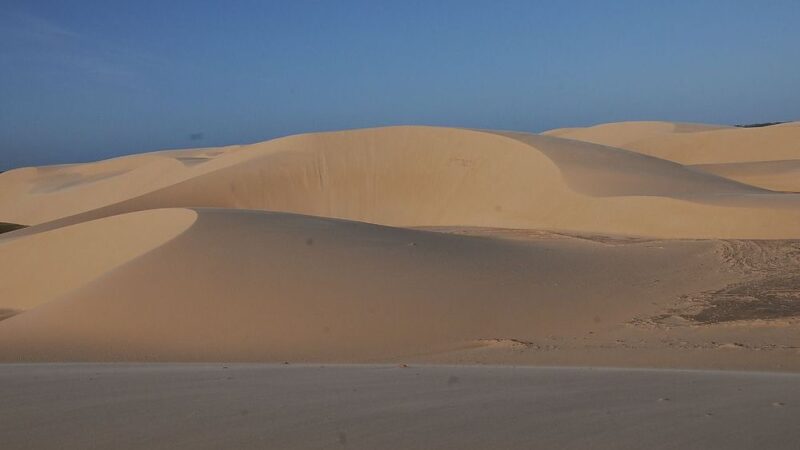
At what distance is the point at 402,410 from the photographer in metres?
4.39

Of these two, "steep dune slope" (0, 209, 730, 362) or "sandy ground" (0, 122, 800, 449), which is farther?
"steep dune slope" (0, 209, 730, 362)

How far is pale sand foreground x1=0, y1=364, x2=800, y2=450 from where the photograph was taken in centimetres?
372

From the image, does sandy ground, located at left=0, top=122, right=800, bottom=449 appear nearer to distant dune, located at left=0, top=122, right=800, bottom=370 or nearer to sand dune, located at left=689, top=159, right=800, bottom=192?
distant dune, located at left=0, top=122, right=800, bottom=370

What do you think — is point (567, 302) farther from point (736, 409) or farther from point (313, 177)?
point (313, 177)

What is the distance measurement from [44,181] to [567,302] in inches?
2418

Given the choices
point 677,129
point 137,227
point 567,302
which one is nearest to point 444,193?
point 137,227

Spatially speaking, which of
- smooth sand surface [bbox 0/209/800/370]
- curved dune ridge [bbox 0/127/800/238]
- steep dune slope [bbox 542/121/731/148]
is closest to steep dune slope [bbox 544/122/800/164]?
steep dune slope [bbox 542/121/731/148]

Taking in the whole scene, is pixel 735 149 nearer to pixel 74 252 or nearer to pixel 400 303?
pixel 74 252

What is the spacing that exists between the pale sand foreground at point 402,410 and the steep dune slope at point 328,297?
315 cm

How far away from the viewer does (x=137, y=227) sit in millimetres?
14820

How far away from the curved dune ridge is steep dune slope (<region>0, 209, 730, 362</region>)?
31.8 ft

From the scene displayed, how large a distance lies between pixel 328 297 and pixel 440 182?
20585mm

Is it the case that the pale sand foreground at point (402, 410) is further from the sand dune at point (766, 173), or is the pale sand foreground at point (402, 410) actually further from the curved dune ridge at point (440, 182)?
the sand dune at point (766, 173)

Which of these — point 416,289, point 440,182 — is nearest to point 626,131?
point 440,182
